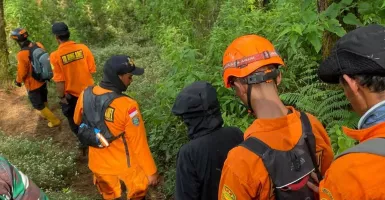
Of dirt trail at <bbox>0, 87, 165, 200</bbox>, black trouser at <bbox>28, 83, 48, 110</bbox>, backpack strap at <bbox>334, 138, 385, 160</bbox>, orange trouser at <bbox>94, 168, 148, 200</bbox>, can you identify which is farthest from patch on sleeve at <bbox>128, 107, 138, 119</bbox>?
black trouser at <bbox>28, 83, 48, 110</bbox>

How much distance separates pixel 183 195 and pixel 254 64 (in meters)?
1.32

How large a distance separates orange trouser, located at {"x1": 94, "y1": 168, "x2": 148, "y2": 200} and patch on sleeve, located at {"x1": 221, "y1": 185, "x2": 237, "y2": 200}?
7.83 ft

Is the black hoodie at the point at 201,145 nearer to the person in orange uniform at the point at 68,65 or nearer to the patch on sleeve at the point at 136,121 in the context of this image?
the patch on sleeve at the point at 136,121

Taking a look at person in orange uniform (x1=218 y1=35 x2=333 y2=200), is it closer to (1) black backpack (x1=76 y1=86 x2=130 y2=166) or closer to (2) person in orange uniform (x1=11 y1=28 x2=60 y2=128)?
(1) black backpack (x1=76 y1=86 x2=130 y2=166)

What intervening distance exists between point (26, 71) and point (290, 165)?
22.4 ft

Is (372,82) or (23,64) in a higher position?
(372,82)

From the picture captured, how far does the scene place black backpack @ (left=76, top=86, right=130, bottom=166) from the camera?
434cm

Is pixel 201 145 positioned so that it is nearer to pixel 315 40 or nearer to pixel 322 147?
pixel 322 147

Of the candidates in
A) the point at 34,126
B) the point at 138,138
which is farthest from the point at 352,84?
the point at 34,126

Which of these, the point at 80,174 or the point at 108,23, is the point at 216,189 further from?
the point at 108,23

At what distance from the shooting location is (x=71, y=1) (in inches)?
595

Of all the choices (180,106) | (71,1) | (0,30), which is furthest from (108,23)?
(180,106)

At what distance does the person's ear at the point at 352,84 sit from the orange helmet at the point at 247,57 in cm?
59

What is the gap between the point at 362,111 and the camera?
1810 millimetres
